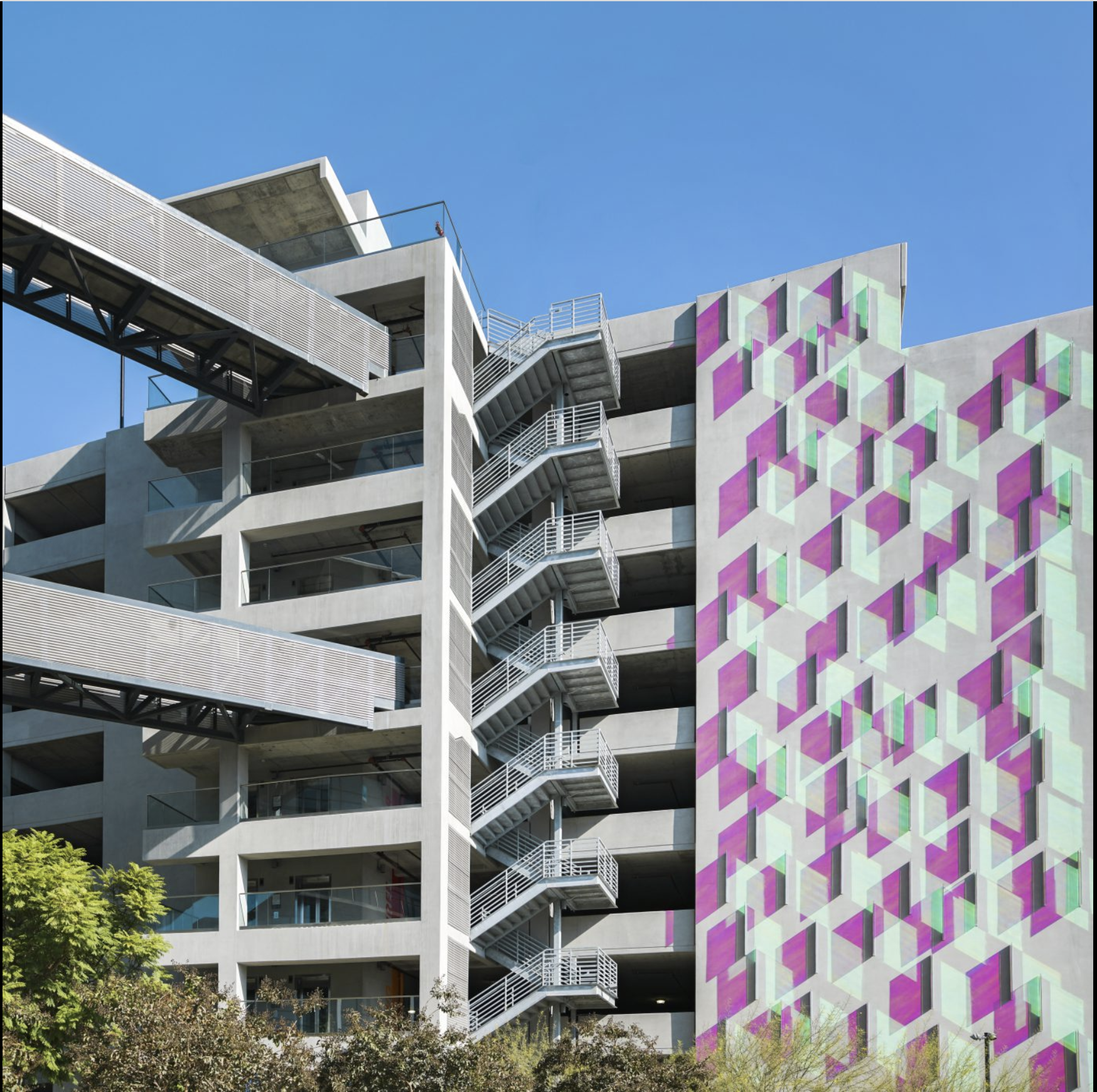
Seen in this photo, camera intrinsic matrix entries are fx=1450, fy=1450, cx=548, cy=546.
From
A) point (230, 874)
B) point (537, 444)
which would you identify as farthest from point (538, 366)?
point (230, 874)

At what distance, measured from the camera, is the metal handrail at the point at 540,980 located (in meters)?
48.4

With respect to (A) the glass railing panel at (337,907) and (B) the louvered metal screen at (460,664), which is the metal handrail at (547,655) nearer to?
(B) the louvered metal screen at (460,664)

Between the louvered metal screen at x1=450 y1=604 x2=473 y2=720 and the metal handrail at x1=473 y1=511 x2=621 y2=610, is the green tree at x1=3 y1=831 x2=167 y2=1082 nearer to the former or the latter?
the louvered metal screen at x1=450 y1=604 x2=473 y2=720

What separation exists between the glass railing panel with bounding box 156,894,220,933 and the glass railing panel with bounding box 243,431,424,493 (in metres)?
14.0

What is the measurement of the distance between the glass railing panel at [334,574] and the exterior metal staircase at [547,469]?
4833 mm

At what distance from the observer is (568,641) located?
53.8 metres

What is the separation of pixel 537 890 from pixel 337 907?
284 inches

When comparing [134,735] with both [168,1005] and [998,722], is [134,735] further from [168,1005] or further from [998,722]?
[998,722]

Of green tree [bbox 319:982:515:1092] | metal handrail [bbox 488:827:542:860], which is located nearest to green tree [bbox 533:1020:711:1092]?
green tree [bbox 319:982:515:1092]

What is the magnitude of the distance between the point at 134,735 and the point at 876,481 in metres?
30.0

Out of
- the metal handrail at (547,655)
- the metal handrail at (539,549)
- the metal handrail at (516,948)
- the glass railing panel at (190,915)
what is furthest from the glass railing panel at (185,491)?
the metal handrail at (516,948)

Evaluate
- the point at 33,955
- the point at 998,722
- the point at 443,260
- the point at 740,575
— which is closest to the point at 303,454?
the point at 443,260

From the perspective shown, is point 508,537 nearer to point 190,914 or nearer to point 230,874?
point 230,874

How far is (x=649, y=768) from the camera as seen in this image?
5697 centimetres
